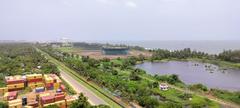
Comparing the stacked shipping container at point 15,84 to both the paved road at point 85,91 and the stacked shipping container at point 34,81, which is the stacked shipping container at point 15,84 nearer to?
the stacked shipping container at point 34,81

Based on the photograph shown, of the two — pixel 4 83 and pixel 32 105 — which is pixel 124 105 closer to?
pixel 32 105

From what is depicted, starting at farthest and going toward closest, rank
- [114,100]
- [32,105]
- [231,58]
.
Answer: [231,58] → [114,100] → [32,105]

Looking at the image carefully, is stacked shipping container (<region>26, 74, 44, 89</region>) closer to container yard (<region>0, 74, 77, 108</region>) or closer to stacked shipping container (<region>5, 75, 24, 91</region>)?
container yard (<region>0, 74, 77, 108</region>)

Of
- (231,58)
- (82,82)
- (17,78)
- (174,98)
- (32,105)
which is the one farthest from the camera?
(231,58)

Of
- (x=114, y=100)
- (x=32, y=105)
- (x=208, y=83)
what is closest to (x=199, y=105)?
(x=114, y=100)

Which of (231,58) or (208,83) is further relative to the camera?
(231,58)

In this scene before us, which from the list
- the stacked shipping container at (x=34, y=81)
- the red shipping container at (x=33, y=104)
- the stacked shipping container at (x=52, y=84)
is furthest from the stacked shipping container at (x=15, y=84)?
the red shipping container at (x=33, y=104)

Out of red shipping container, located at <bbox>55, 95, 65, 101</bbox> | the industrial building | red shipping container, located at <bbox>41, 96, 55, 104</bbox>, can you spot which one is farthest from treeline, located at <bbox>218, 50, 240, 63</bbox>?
red shipping container, located at <bbox>41, 96, 55, 104</bbox>

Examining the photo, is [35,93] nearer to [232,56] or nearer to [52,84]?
[52,84]
